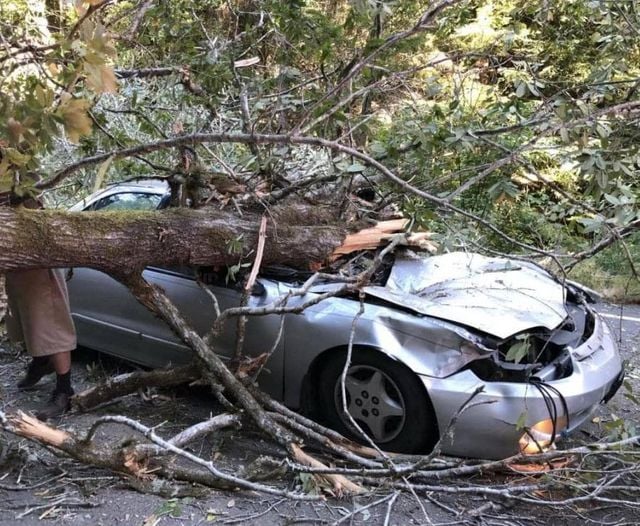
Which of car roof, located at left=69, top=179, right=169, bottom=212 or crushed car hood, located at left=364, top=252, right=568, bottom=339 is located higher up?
car roof, located at left=69, top=179, right=169, bottom=212

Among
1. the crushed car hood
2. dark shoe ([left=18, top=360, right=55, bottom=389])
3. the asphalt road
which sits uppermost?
the crushed car hood

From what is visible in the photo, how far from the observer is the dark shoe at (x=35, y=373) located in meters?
4.62

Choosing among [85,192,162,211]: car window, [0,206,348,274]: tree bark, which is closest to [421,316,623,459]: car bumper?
[0,206,348,274]: tree bark

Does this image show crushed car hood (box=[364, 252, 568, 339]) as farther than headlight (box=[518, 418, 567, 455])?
Yes

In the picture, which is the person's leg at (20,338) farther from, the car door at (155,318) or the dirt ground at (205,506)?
the dirt ground at (205,506)

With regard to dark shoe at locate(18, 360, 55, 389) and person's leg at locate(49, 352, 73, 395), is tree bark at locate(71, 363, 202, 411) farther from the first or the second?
dark shoe at locate(18, 360, 55, 389)

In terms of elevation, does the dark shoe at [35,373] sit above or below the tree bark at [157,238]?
below

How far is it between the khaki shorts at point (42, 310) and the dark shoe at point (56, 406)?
0.30 m

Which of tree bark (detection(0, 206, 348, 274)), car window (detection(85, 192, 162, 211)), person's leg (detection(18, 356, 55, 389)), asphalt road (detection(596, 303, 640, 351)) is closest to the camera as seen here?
tree bark (detection(0, 206, 348, 274))

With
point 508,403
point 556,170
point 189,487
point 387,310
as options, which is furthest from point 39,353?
point 556,170

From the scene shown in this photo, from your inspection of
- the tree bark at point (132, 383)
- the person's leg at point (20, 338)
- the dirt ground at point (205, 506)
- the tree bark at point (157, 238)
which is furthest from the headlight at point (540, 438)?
the person's leg at point (20, 338)

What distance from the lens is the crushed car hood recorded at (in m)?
3.68

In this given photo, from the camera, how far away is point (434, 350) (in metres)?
3.60

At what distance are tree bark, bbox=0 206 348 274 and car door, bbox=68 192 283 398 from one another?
13.5 inches
